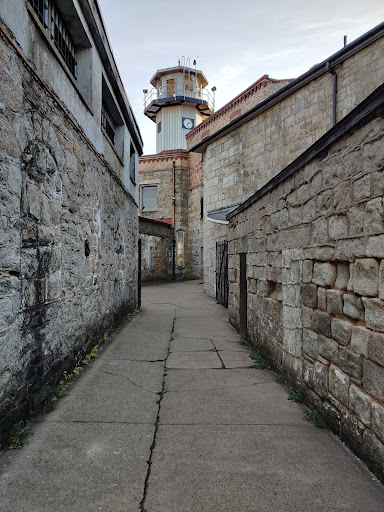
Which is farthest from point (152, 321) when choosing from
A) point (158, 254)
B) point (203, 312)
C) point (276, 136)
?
point (158, 254)

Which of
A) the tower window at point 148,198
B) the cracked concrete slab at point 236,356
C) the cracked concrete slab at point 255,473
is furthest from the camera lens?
the tower window at point 148,198

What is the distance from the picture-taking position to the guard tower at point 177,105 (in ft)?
80.9

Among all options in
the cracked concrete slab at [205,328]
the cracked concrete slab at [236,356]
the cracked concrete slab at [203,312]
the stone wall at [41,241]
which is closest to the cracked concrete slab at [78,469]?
the stone wall at [41,241]

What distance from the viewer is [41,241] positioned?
2.93m

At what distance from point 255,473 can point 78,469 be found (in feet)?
3.66

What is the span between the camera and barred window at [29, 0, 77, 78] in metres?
3.36

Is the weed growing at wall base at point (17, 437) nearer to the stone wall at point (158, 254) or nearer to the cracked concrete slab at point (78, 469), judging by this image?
the cracked concrete slab at point (78, 469)

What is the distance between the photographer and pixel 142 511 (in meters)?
1.71

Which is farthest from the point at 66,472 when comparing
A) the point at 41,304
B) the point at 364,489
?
the point at 364,489

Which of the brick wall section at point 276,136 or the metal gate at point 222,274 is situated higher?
the brick wall section at point 276,136

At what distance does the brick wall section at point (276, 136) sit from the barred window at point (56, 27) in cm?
590

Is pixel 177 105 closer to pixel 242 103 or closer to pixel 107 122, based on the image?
pixel 242 103

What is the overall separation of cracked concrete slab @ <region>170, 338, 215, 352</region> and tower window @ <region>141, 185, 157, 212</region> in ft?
56.0

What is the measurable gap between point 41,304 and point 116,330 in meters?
3.39
